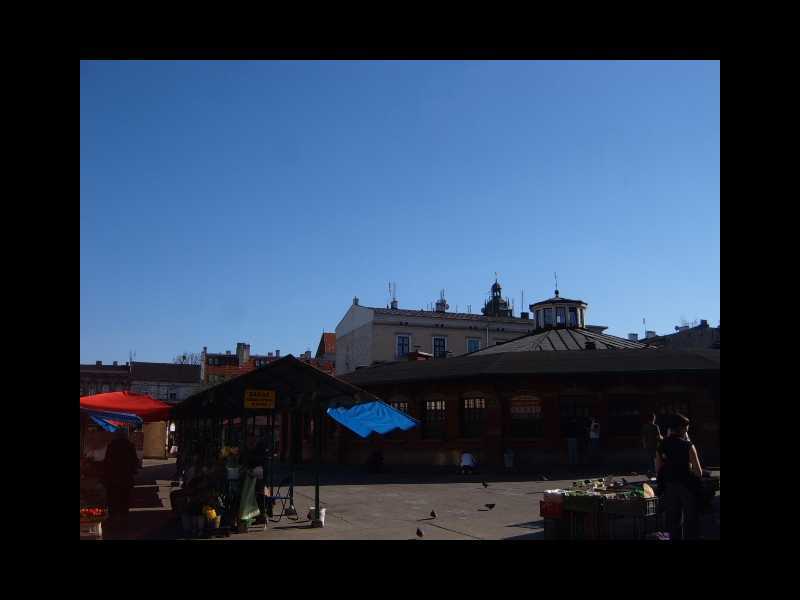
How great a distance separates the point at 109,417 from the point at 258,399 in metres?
7.94

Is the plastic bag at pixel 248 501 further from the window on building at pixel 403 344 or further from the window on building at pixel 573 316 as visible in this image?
the window on building at pixel 403 344

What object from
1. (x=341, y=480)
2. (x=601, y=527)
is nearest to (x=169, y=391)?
(x=341, y=480)

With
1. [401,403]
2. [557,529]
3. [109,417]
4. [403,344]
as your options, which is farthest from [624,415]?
[403,344]

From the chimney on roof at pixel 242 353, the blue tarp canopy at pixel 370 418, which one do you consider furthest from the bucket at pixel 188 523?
the chimney on roof at pixel 242 353

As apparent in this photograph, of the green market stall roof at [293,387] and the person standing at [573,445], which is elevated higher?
the green market stall roof at [293,387]

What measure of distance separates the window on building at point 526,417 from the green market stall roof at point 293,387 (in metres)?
13.2

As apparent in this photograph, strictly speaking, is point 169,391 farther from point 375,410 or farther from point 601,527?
point 601,527

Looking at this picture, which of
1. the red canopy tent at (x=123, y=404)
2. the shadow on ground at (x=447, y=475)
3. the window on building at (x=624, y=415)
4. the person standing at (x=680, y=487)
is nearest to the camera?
the person standing at (x=680, y=487)

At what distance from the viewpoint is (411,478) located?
22156 mm

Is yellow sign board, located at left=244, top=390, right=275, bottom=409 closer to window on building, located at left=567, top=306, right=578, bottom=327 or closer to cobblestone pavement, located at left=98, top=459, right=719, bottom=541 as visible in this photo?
cobblestone pavement, located at left=98, top=459, right=719, bottom=541

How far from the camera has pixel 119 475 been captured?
530 inches

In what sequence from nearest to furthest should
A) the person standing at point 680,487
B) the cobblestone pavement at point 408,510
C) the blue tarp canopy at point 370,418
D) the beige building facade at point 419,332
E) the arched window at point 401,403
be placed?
the person standing at point 680,487
the cobblestone pavement at point 408,510
the blue tarp canopy at point 370,418
the arched window at point 401,403
the beige building facade at point 419,332

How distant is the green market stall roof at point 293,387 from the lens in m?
12.5

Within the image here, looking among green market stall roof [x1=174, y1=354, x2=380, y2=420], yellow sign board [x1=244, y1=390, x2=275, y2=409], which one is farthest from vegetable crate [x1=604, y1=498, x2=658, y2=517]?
yellow sign board [x1=244, y1=390, x2=275, y2=409]
